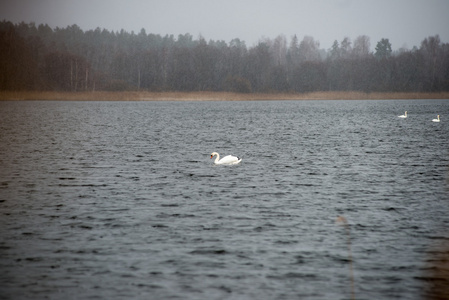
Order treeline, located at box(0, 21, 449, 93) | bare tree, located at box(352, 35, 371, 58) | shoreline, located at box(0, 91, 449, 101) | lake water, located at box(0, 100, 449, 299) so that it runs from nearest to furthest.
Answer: lake water, located at box(0, 100, 449, 299), shoreline, located at box(0, 91, 449, 101), treeline, located at box(0, 21, 449, 93), bare tree, located at box(352, 35, 371, 58)

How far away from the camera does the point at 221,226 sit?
494 inches

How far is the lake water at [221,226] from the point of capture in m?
8.97

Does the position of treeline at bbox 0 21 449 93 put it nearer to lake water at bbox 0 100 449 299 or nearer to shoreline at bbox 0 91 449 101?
shoreline at bbox 0 91 449 101

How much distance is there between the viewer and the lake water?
29.4ft

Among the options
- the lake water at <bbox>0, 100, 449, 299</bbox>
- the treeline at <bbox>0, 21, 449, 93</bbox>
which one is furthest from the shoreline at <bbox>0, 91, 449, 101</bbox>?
the lake water at <bbox>0, 100, 449, 299</bbox>

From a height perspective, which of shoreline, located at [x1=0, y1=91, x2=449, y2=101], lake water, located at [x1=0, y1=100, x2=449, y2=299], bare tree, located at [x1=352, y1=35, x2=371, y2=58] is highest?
bare tree, located at [x1=352, y1=35, x2=371, y2=58]

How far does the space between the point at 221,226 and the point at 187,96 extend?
308 feet

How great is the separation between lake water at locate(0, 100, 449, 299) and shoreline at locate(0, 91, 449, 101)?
2444 inches

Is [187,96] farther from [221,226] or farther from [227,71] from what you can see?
[221,226]

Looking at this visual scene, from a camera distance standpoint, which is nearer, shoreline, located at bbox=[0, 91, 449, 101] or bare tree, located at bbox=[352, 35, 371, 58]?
shoreline, located at bbox=[0, 91, 449, 101]

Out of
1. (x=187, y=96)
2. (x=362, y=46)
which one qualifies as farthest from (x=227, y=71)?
(x=362, y=46)

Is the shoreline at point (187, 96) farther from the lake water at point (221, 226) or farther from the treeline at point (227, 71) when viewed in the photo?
the lake water at point (221, 226)

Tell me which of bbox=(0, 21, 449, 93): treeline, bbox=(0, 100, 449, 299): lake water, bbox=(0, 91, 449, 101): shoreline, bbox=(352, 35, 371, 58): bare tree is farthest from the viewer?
bbox=(352, 35, 371, 58): bare tree

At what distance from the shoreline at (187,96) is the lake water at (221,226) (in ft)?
204
